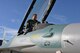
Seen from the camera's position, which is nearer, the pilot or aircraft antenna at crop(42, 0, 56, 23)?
the pilot

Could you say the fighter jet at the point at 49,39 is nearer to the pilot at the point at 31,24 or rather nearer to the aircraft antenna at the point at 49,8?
the aircraft antenna at the point at 49,8

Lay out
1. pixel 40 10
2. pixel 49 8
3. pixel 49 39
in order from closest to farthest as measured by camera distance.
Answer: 1. pixel 49 39
2. pixel 49 8
3. pixel 40 10

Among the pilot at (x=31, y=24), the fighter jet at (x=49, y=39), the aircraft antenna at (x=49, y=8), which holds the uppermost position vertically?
the aircraft antenna at (x=49, y=8)

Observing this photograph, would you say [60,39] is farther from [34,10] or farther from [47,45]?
[34,10]

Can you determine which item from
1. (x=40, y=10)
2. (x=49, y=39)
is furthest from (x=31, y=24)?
(x=49, y=39)

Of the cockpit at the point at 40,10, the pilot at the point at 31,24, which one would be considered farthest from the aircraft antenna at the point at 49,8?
the pilot at the point at 31,24

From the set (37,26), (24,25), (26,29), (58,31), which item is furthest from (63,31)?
(24,25)

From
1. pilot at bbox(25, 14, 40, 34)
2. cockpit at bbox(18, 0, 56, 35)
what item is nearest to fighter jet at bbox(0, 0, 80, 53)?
cockpit at bbox(18, 0, 56, 35)

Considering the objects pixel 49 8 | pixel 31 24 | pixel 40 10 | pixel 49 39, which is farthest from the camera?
pixel 40 10

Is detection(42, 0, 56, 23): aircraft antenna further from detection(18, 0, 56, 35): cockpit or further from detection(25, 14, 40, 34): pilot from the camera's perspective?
detection(25, 14, 40, 34): pilot

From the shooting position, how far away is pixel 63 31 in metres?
5.72

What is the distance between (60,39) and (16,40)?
2.26 meters

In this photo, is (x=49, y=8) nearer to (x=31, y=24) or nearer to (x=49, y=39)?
(x=31, y=24)

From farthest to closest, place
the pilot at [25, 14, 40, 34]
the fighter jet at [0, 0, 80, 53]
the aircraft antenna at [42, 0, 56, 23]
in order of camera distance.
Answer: the aircraft antenna at [42, 0, 56, 23]
the pilot at [25, 14, 40, 34]
the fighter jet at [0, 0, 80, 53]
